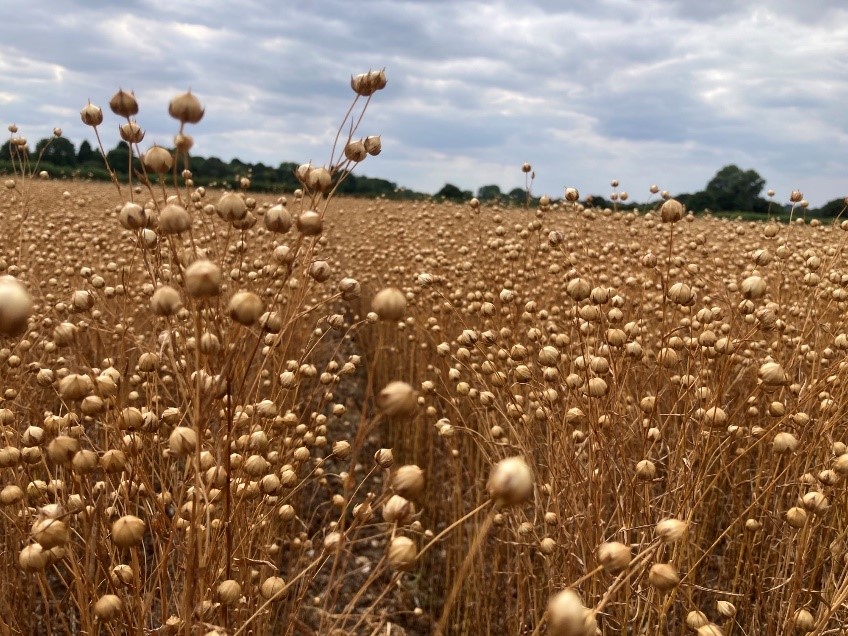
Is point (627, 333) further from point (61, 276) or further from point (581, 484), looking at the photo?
point (61, 276)

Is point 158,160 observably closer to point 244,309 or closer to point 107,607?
point 244,309

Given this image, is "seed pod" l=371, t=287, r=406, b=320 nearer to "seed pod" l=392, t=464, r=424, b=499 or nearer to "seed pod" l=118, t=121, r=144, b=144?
"seed pod" l=392, t=464, r=424, b=499

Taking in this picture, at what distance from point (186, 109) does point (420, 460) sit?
3.11m

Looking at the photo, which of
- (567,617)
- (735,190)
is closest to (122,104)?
(567,617)

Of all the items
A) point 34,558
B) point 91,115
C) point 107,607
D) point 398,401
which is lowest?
point 107,607

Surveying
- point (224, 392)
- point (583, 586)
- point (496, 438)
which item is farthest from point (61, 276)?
point (583, 586)

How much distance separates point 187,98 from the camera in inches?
46.2

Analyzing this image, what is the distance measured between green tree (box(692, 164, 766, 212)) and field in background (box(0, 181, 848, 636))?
593 inches

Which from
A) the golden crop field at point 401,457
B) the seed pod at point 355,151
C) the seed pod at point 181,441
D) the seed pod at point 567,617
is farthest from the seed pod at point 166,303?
the seed pod at point 567,617

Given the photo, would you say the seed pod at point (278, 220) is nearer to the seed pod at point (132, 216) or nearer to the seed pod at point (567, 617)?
the seed pod at point (132, 216)

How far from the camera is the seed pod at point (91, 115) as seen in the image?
5.22ft

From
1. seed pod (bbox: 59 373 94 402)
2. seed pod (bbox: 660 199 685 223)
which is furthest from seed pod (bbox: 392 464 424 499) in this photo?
seed pod (bbox: 660 199 685 223)

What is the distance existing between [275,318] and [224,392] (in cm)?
21

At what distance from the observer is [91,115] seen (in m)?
1.60
